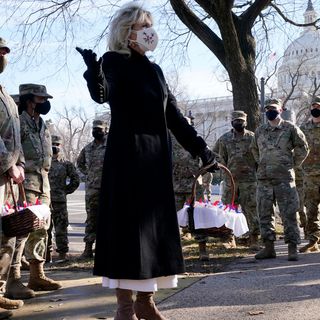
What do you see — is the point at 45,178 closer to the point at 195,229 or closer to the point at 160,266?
the point at 195,229

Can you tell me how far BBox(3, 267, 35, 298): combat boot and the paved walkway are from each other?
3.4 inches

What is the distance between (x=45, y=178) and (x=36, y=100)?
0.79 meters

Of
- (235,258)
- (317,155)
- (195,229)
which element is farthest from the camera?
(317,155)

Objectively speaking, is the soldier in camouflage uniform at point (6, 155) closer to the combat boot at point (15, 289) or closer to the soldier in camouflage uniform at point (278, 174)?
the combat boot at point (15, 289)

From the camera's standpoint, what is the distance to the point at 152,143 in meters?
3.90

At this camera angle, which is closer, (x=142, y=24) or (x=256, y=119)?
(x=142, y=24)

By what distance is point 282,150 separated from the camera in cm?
788

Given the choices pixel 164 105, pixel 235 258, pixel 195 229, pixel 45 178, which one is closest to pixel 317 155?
pixel 235 258

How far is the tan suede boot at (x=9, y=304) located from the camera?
16.0 feet

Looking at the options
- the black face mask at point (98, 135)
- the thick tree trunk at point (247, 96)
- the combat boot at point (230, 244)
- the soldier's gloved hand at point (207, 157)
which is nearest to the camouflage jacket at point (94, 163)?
the black face mask at point (98, 135)

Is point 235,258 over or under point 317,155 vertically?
under

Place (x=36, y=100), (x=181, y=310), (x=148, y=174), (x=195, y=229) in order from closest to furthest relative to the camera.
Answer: (x=148, y=174), (x=181, y=310), (x=36, y=100), (x=195, y=229)

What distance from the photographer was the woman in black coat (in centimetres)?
378

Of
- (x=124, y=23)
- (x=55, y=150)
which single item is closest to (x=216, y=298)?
(x=124, y=23)
